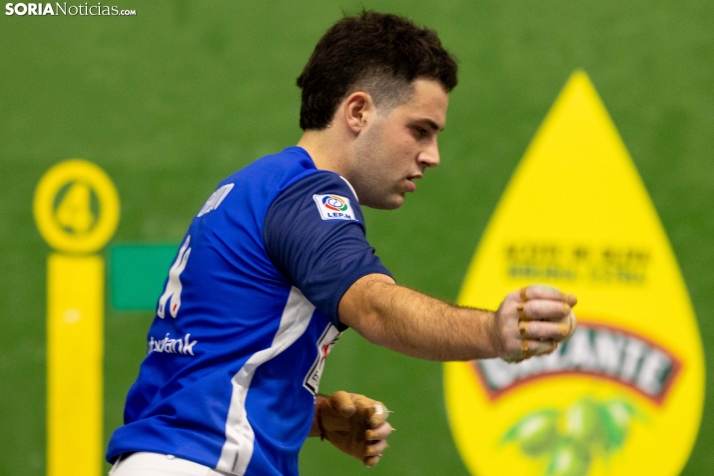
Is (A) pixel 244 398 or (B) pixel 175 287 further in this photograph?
(B) pixel 175 287

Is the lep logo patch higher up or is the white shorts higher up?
the lep logo patch

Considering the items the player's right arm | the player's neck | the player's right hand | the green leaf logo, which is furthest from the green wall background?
the player's right hand

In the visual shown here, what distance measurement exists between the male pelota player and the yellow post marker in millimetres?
1263

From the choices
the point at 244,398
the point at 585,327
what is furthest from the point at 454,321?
the point at 585,327

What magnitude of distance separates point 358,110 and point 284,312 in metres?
0.45

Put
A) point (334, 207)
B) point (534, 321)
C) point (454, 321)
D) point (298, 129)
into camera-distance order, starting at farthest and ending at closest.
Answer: point (298, 129) → point (334, 207) → point (454, 321) → point (534, 321)

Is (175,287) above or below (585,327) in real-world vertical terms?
above

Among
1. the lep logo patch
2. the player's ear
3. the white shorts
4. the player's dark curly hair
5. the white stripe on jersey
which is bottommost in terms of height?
the white shorts

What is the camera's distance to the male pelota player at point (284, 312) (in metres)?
1.11

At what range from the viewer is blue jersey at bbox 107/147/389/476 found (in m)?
1.26

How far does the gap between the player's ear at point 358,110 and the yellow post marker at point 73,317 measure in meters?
1.33

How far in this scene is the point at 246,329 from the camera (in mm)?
1285

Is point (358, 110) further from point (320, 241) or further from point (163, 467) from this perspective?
point (163, 467)

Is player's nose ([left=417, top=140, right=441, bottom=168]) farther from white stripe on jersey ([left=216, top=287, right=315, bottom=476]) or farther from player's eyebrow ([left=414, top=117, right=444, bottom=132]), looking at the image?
white stripe on jersey ([left=216, top=287, right=315, bottom=476])
